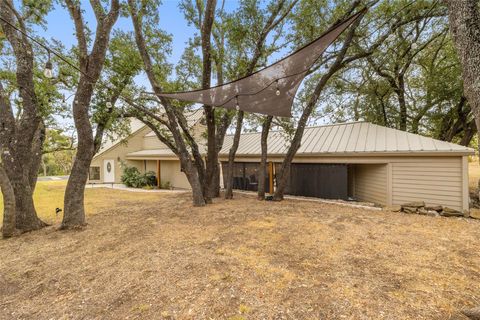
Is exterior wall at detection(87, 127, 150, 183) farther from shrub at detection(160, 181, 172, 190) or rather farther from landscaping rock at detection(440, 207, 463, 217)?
landscaping rock at detection(440, 207, 463, 217)

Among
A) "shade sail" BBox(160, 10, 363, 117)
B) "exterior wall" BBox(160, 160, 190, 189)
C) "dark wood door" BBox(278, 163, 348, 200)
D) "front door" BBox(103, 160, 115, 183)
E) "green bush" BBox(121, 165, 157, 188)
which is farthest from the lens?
"front door" BBox(103, 160, 115, 183)

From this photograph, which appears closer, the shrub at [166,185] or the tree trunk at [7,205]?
the tree trunk at [7,205]

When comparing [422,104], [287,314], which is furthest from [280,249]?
[422,104]

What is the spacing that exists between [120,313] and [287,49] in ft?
27.7

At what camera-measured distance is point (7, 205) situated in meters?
4.21

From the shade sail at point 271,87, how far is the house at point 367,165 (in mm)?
2967

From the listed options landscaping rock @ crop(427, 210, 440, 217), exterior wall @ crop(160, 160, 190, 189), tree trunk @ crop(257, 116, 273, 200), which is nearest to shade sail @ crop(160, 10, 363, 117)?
tree trunk @ crop(257, 116, 273, 200)

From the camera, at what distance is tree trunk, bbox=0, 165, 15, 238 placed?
4105 millimetres

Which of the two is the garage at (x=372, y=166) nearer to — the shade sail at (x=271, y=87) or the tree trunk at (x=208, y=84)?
the tree trunk at (x=208, y=84)

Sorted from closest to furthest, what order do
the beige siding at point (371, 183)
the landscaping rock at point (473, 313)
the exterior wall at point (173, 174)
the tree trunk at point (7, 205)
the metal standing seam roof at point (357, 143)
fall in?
the landscaping rock at point (473, 313) → the tree trunk at point (7, 205) → the metal standing seam roof at point (357, 143) → the beige siding at point (371, 183) → the exterior wall at point (173, 174)

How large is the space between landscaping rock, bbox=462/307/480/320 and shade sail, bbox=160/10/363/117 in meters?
3.40

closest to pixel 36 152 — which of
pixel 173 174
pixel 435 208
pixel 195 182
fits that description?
pixel 195 182

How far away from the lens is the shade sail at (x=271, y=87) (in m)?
3.51

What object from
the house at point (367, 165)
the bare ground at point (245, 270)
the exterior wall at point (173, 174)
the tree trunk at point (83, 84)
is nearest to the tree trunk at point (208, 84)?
the house at point (367, 165)
